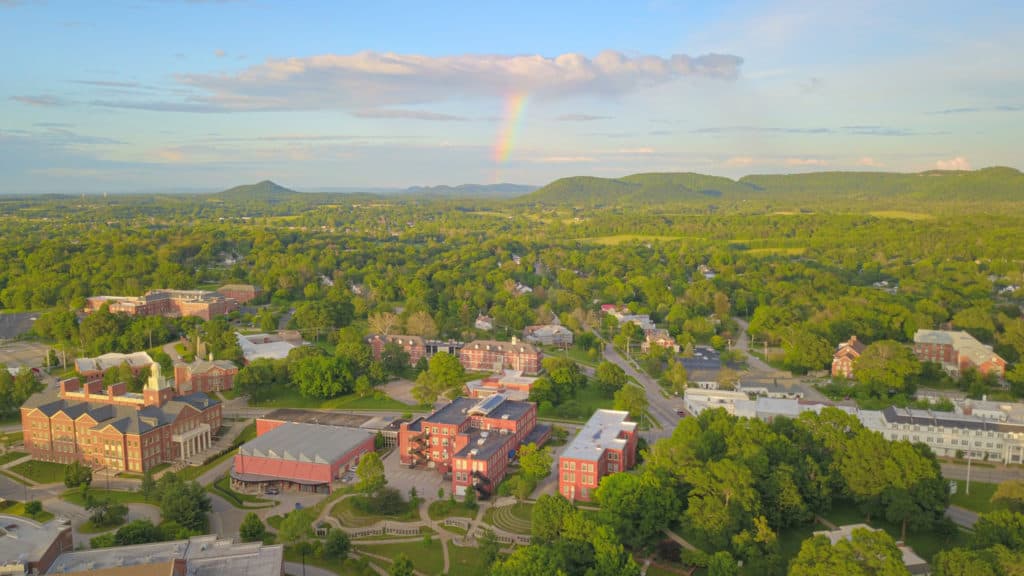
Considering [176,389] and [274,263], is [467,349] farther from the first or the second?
[274,263]

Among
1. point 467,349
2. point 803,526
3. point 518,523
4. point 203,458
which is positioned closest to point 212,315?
point 467,349

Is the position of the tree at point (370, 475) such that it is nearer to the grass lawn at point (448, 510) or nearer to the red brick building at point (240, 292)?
the grass lawn at point (448, 510)

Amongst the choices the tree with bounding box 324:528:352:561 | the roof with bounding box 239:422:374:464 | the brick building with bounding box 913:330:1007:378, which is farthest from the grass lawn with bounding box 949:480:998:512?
the roof with bounding box 239:422:374:464

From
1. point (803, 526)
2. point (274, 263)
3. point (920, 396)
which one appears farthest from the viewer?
point (274, 263)

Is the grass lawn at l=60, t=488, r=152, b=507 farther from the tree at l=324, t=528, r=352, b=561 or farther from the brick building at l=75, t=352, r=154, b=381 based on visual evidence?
the brick building at l=75, t=352, r=154, b=381

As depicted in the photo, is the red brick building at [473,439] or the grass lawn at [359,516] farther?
the red brick building at [473,439]

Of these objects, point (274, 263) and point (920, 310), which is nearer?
point (920, 310)

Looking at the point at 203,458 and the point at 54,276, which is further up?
the point at 54,276

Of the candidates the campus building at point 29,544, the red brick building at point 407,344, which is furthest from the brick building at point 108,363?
the campus building at point 29,544

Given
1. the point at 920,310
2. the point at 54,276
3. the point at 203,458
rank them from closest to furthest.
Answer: the point at 203,458, the point at 920,310, the point at 54,276
